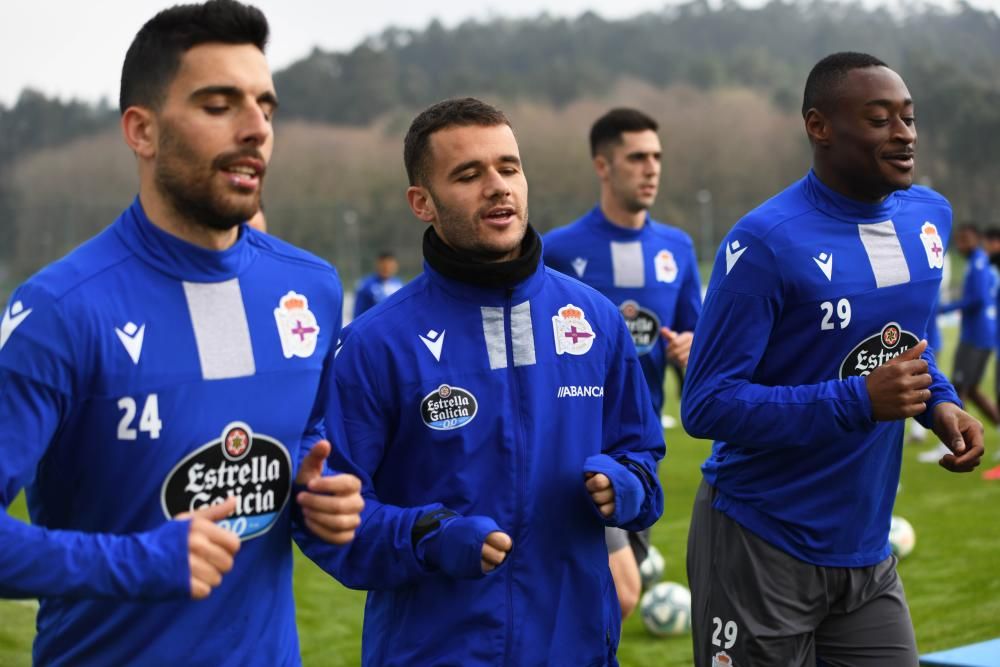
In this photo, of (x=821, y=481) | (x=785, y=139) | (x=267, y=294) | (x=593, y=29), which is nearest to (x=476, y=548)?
(x=267, y=294)

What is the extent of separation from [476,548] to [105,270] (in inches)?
40.7

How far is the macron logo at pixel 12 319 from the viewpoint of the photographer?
2.46 meters

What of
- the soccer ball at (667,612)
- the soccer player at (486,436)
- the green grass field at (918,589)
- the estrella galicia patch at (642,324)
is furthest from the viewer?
the estrella galicia patch at (642,324)

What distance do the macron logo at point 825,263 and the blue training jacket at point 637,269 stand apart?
333 cm

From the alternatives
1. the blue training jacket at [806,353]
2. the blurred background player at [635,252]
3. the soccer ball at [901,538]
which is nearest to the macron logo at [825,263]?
the blue training jacket at [806,353]

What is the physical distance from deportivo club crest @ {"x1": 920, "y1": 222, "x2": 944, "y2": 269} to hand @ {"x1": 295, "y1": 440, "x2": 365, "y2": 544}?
2.28 meters

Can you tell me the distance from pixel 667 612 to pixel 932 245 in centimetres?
350

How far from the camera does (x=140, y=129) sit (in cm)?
270

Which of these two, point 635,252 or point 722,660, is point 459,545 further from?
point 635,252

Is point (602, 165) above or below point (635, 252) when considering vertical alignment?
above

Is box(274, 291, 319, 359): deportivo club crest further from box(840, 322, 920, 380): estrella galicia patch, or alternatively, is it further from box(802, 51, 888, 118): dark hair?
box(802, 51, 888, 118): dark hair

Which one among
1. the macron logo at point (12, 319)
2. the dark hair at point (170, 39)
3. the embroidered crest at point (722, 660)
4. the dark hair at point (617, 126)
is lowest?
the embroidered crest at point (722, 660)

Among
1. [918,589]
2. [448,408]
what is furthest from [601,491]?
→ [918,589]

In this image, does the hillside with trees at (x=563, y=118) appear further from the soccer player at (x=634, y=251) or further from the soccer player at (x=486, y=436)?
the soccer player at (x=486, y=436)
